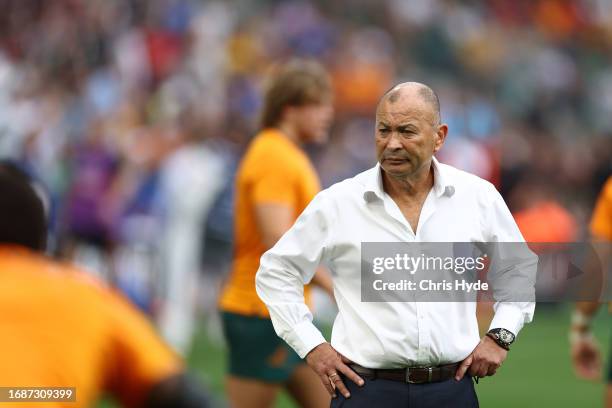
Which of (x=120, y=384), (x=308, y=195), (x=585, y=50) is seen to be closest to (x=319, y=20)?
(x=585, y=50)

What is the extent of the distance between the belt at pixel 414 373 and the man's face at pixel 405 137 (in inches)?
30.8

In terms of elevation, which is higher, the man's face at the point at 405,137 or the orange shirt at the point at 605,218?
the man's face at the point at 405,137

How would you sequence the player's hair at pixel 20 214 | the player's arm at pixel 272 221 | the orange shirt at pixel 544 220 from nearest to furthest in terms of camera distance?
the player's hair at pixel 20 214 → the player's arm at pixel 272 221 → the orange shirt at pixel 544 220

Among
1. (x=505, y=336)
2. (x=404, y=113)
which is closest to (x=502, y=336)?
(x=505, y=336)

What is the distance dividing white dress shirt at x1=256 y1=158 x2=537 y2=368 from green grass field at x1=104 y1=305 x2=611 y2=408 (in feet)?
12.6

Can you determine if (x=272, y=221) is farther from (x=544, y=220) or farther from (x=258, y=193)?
(x=544, y=220)

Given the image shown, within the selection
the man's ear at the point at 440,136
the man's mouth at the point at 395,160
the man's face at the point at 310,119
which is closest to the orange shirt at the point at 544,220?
the man's face at the point at 310,119

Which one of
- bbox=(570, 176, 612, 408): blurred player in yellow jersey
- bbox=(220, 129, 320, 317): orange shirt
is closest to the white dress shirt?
bbox=(220, 129, 320, 317): orange shirt

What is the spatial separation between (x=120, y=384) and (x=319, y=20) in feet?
68.1

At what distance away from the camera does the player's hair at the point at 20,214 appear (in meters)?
3.12

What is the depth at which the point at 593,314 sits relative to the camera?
21.8 ft

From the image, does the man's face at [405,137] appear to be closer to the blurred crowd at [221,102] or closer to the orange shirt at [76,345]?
the orange shirt at [76,345]

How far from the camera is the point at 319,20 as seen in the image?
2334 cm

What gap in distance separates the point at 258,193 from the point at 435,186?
1653 mm
